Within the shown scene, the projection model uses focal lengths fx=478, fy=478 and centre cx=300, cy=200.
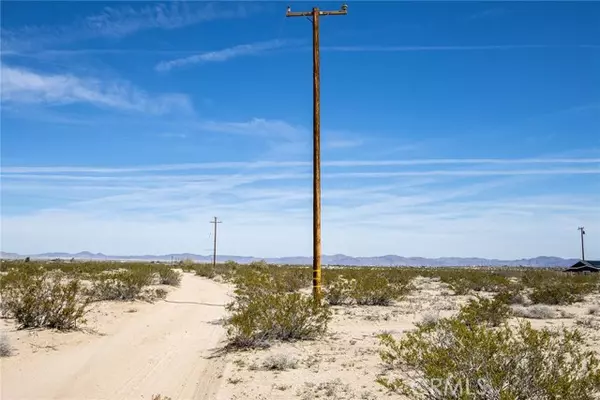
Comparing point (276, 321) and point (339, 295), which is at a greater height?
point (276, 321)

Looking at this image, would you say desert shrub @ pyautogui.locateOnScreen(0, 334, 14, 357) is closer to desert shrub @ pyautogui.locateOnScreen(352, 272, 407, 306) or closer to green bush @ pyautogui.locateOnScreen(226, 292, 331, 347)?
green bush @ pyautogui.locateOnScreen(226, 292, 331, 347)

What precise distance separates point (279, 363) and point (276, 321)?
2417 mm

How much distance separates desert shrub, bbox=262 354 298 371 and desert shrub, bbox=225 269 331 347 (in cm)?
133

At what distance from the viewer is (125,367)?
880 centimetres

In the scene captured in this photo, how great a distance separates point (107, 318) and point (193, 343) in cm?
456

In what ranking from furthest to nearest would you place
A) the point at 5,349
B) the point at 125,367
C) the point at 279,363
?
the point at 5,349 < the point at 125,367 < the point at 279,363

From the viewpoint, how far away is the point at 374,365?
8883mm

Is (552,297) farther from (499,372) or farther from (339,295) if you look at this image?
(499,372)

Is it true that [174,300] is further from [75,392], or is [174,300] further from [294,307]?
[75,392]

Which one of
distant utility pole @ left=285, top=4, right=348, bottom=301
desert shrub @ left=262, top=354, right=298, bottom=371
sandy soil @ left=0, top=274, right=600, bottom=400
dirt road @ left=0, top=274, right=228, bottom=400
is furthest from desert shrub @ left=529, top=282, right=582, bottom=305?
desert shrub @ left=262, top=354, right=298, bottom=371

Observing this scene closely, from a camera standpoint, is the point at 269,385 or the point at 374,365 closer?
the point at 269,385

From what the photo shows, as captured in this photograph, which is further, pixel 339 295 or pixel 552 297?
pixel 552 297

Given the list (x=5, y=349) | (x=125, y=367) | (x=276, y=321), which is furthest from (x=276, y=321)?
(x=5, y=349)

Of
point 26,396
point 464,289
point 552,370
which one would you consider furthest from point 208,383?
point 464,289
